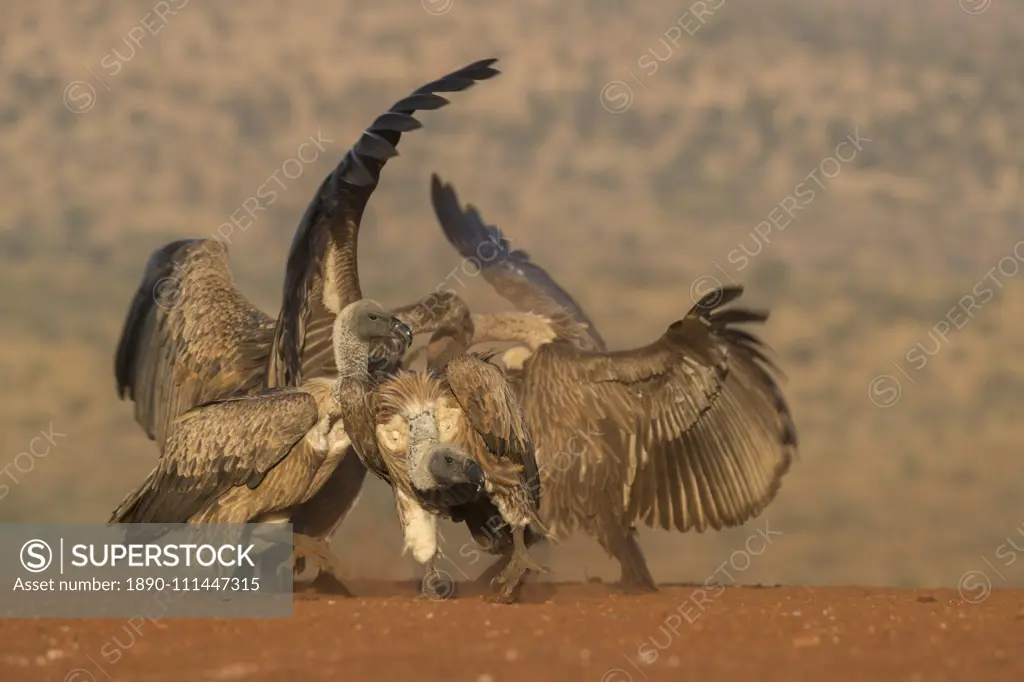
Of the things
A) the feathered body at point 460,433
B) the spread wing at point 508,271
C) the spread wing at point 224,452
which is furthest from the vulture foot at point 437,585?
the spread wing at point 508,271

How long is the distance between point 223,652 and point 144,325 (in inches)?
235

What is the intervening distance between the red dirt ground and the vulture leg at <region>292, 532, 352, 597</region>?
701mm

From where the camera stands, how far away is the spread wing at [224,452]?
26.3 ft

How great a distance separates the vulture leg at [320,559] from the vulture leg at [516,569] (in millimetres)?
1226

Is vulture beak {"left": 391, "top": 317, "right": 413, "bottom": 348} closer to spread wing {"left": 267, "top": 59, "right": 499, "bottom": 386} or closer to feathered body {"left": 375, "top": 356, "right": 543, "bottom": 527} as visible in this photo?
feathered body {"left": 375, "top": 356, "right": 543, "bottom": 527}

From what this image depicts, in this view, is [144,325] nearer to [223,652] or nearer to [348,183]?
[348,183]

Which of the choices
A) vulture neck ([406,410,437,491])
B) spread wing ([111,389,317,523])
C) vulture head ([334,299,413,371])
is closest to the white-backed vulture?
spread wing ([111,389,317,523])

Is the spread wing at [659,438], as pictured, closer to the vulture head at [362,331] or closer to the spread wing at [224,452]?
the vulture head at [362,331]

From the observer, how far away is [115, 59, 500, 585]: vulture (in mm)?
8750

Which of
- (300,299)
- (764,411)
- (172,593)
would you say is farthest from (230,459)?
(764,411)

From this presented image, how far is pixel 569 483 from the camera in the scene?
8.91m

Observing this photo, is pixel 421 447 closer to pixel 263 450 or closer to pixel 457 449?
pixel 457 449

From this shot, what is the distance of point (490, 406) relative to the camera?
25.0ft

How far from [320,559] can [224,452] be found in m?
0.93
